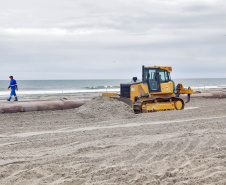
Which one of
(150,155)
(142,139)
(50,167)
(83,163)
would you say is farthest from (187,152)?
(50,167)

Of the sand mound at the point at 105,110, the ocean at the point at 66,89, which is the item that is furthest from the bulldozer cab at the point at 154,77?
the ocean at the point at 66,89

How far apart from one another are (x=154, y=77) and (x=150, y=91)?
757 mm

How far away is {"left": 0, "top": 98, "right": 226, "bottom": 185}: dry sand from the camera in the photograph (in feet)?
17.7

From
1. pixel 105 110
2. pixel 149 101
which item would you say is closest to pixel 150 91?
pixel 149 101

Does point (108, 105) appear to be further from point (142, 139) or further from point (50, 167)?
point (50, 167)

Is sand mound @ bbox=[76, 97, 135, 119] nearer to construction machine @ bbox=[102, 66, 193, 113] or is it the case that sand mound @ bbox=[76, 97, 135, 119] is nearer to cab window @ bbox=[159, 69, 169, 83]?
construction machine @ bbox=[102, 66, 193, 113]

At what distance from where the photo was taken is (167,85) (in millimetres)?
16297

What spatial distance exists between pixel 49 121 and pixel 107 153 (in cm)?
707

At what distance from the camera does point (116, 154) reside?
23.4 feet

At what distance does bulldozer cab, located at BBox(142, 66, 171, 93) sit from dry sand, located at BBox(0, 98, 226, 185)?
3.21 m

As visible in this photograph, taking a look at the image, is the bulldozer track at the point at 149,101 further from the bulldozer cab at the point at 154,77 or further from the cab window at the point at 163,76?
the cab window at the point at 163,76

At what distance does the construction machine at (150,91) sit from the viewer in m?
15.7

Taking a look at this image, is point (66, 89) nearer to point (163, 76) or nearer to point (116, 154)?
point (163, 76)

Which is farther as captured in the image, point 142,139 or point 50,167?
point 142,139
